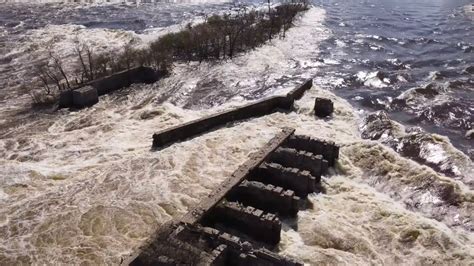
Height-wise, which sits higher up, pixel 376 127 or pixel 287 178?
pixel 287 178

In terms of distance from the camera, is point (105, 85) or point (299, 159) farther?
point (105, 85)

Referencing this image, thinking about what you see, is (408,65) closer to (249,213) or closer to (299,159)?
(299,159)

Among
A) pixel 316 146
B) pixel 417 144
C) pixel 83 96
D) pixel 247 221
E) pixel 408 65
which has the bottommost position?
pixel 417 144

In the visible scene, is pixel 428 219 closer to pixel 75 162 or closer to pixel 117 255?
pixel 117 255

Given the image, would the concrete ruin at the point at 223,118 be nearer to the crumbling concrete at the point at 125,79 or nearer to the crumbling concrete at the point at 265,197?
the crumbling concrete at the point at 265,197

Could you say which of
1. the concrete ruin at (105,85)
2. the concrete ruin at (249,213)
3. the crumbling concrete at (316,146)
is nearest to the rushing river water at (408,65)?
the crumbling concrete at (316,146)

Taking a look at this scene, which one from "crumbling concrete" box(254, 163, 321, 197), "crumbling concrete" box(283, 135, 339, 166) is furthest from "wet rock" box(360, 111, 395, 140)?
"crumbling concrete" box(254, 163, 321, 197)

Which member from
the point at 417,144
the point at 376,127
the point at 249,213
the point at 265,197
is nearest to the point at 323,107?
the point at 376,127

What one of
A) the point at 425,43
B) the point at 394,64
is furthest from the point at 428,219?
the point at 425,43
